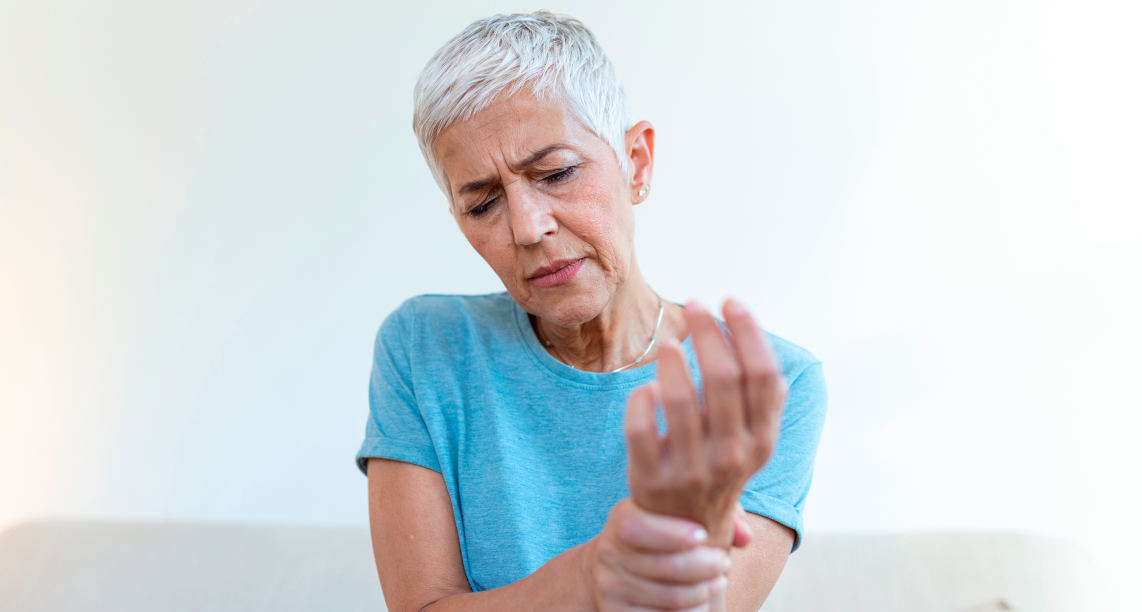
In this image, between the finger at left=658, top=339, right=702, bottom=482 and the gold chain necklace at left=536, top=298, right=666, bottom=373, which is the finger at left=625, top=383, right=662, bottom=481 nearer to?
the finger at left=658, top=339, right=702, bottom=482

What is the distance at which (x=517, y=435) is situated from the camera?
1424 mm

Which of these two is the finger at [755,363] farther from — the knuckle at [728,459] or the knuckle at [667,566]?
the knuckle at [667,566]

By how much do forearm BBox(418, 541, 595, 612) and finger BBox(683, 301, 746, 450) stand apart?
27 centimetres

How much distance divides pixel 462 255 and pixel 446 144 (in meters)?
1.24

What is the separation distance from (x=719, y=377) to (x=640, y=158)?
2.48 ft

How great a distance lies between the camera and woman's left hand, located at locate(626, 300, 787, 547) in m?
0.79

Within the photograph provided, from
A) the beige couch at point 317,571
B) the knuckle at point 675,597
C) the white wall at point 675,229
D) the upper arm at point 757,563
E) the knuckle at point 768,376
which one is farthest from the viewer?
the white wall at point 675,229

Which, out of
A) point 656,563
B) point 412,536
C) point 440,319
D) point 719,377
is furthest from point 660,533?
point 440,319

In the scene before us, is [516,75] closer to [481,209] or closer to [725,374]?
[481,209]

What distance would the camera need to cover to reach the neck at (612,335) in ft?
4.83

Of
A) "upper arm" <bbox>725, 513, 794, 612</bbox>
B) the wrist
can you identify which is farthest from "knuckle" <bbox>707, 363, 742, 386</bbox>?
"upper arm" <bbox>725, 513, 794, 612</bbox>

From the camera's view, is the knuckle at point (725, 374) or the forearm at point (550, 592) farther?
the forearm at point (550, 592)

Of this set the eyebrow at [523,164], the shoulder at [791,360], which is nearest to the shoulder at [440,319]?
the eyebrow at [523,164]

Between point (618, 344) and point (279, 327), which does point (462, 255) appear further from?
point (618, 344)
